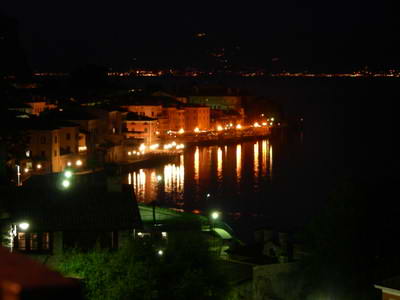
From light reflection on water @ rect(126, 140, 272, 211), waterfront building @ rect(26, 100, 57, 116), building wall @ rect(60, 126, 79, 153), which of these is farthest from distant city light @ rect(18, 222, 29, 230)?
waterfront building @ rect(26, 100, 57, 116)

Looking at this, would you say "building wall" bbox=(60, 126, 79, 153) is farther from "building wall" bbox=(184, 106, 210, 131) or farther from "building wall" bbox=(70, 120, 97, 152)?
"building wall" bbox=(184, 106, 210, 131)

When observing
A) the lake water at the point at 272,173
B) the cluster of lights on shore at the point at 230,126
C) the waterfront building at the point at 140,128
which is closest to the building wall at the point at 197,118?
the cluster of lights on shore at the point at 230,126

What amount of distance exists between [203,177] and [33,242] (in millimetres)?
13030

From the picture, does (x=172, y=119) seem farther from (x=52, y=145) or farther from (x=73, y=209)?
(x=73, y=209)

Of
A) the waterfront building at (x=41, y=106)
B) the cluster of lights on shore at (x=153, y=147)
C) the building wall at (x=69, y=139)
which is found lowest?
the cluster of lights on shore at (x=153, y=147)

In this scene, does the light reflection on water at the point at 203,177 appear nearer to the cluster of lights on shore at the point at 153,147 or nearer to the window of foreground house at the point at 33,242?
the cluster of lights on shore at the point at 153,147

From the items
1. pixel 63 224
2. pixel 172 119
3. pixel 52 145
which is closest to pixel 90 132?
pixel 52 145

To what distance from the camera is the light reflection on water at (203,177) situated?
42.5 feet

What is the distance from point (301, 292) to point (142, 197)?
8.96 m

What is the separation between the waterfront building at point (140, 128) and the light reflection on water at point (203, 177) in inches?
41.2

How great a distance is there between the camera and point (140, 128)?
1800 centimetres

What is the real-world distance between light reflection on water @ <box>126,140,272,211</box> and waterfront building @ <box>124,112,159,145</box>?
105cm

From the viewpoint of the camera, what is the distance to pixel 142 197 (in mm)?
12727

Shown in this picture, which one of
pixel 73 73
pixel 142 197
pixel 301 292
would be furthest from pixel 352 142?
pixel 301 292
